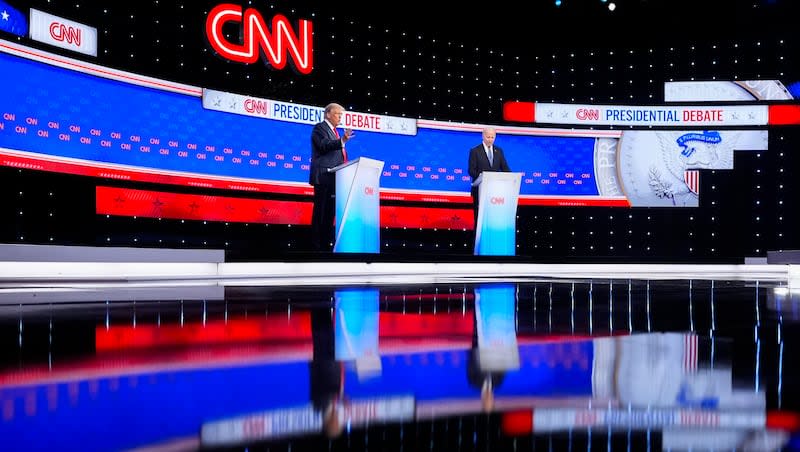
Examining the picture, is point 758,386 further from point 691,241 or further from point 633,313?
point 691,241

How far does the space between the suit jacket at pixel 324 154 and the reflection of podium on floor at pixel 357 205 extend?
0.13 metres

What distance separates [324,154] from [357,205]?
54cm

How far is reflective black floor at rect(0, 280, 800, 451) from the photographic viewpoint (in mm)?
574

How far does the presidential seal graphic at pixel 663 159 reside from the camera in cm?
1023

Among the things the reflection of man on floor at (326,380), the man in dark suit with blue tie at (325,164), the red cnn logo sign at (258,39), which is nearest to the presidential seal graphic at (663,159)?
the red cnn logo sign at (258,39)

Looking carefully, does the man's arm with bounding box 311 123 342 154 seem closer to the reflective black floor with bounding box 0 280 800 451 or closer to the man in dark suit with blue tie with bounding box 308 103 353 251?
the man in dark suit with blue tie with bounding box 308 103 353 251

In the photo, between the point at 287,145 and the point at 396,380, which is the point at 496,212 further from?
the point at 396,380

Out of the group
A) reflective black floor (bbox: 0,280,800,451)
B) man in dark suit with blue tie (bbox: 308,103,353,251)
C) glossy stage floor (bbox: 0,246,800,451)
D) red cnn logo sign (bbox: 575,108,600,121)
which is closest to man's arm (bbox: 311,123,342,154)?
man in dark suit with blue tie (bbox: 308,103,353,251)

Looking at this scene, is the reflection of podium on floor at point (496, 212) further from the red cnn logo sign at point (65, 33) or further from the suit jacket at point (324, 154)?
the red cnn logo sign at point (65, 33)

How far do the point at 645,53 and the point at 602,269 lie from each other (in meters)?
4.11

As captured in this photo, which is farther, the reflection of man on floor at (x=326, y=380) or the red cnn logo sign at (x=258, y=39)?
the red cnn logo sign at (x=258, y=39)

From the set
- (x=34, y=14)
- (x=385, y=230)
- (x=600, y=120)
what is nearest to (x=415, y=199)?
(x=385, y=230)

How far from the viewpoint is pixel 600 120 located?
1070 cm

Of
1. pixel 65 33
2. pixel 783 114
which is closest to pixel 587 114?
pixel 783 114
